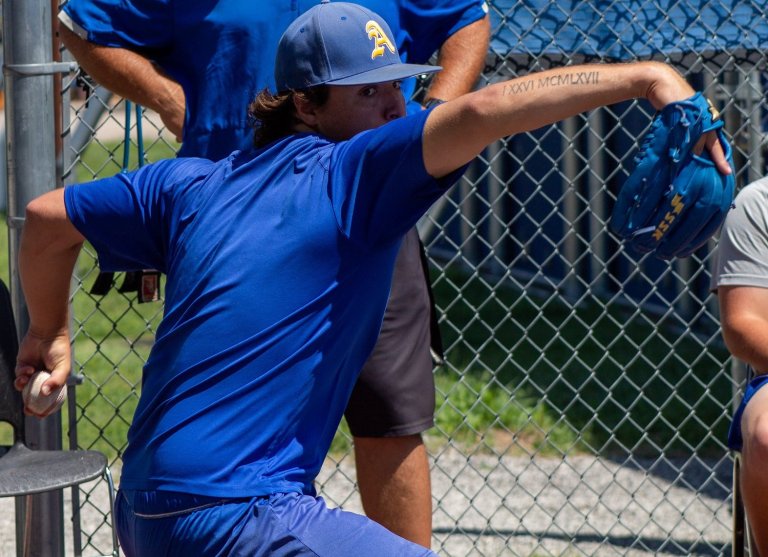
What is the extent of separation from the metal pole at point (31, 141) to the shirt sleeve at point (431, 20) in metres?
0.93

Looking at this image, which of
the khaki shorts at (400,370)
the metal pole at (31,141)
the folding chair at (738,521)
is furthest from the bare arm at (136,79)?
the folding chair at (738,521)

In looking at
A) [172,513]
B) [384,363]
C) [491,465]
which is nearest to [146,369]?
[172,513]

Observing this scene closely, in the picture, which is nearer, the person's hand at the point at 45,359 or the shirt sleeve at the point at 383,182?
the shirt sleeve at the point at 383,182

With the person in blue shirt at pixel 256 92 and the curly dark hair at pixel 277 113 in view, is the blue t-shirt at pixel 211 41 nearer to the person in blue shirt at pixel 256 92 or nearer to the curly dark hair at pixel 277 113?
the person in blue shirt at pixel 256 92

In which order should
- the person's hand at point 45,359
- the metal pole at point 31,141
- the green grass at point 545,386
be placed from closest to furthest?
the person's hand at point 45,359 < the metal pole at point 31,141 < the green grass at point 545,386

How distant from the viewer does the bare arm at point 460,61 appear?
3256mm

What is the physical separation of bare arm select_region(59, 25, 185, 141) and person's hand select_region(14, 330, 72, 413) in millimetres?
730

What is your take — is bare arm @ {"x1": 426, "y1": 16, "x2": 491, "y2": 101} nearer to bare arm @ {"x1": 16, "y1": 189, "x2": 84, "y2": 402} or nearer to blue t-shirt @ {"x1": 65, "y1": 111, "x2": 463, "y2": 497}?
blue t-shirt @ {"x1": 65, "y1": 111, "x2": 463, "y2": 497}

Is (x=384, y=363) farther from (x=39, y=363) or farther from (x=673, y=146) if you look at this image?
(x=673, y=146)

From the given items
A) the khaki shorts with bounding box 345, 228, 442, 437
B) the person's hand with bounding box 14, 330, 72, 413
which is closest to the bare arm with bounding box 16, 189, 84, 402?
the person's hand with bounding box 14, 330, 72, 413

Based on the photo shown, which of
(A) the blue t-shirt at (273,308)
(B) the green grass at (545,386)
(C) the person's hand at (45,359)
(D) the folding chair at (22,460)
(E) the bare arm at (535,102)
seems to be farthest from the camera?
(B) the green grass at (545,386)

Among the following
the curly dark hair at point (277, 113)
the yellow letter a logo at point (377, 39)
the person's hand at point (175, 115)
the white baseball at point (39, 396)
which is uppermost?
the yellow letter a logo at point (377, 39)

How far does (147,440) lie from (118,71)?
1.31m

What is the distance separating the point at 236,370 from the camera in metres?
2.13
